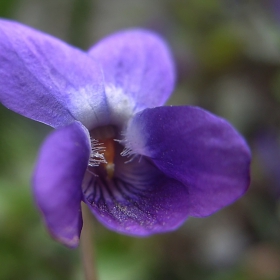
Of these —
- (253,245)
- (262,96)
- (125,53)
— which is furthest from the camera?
(262,96)

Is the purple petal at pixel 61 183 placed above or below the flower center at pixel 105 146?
above

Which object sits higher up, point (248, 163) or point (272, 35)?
point (248, 163)

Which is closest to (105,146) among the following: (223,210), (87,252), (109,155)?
(109,155)

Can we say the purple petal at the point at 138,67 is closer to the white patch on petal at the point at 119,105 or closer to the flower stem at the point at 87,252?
the white patch on petal at the point at 119,105

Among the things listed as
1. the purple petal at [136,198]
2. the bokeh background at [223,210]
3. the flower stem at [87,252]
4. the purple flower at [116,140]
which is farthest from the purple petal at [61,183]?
the bokeh background at [223,210]

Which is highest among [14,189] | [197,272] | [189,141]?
[189,141]

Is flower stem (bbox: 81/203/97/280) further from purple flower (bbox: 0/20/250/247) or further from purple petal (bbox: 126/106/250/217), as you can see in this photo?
purple petal (bbox: 126/106/250/217)

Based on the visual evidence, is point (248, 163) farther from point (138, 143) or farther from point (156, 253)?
point (156, 253)

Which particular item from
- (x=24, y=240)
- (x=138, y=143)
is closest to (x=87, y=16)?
(x=24, y=240)
